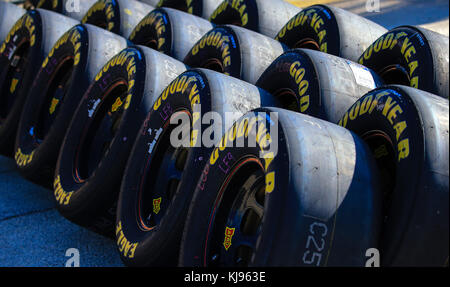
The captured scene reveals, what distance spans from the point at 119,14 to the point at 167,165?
2738mm

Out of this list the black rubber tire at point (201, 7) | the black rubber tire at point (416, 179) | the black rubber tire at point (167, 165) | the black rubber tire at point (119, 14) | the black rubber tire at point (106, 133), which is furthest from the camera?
the black rubber tire at point (201, 7)

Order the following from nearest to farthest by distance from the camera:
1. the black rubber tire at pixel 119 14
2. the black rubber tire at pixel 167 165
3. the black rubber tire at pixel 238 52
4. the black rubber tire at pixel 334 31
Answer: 1. the black rubber tire at pixel 167 165
2. the black rubber tire at pixel 238 52
3. the black rubber tire at pixel 334 31
4. the black rubber tire at pixel 119 14

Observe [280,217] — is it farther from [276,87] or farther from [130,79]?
[130,79]

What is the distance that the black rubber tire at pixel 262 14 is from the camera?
5.15 meters

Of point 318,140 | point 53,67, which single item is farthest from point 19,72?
point 318,140

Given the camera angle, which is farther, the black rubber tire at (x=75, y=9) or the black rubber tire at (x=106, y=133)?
the black rubber tire at (x=75, y=9)

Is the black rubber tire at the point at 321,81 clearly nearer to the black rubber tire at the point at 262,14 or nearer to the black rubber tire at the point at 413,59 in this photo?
the black rubber tire at the point at 413,59

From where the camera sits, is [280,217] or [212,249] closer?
[280,217]

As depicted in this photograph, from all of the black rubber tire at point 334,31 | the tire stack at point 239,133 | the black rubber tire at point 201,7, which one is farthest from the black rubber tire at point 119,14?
the black rubber tire at point 334,31

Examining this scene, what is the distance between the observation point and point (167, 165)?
3711 mm

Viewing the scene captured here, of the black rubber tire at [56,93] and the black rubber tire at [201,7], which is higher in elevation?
the black rubber tire at [201,7]

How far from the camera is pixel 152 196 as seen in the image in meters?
3.66

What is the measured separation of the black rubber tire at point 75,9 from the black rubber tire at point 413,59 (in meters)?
4.07

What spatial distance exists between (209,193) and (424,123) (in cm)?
114
